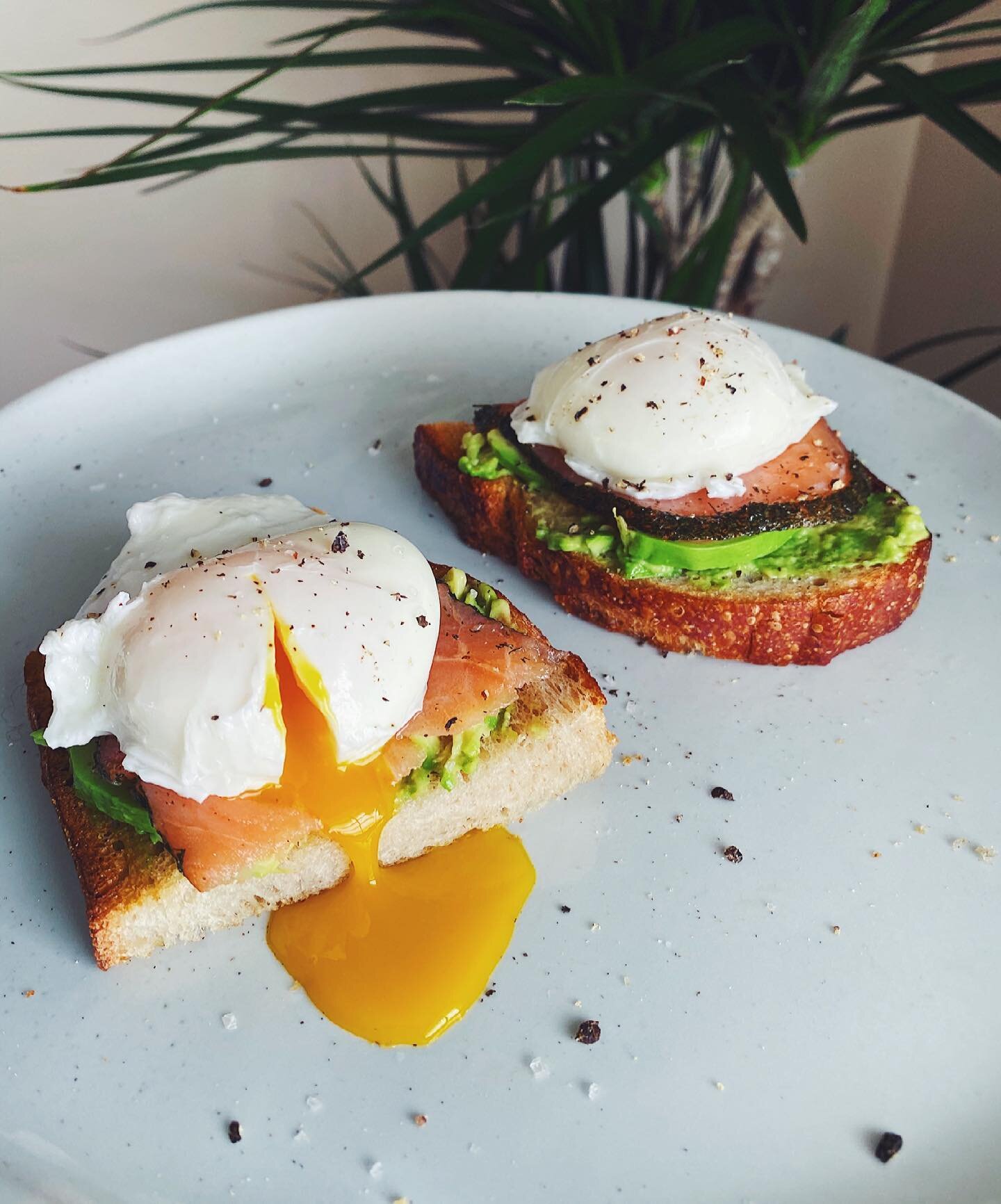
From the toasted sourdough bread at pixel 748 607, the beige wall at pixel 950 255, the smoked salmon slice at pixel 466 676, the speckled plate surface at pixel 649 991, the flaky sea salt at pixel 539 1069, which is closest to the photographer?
the speckled plate surface at pixel 649 991

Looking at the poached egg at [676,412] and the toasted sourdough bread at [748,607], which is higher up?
the poached egg at [676,412]

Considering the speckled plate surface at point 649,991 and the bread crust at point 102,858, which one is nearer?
the speckled plate surface at point 649,991

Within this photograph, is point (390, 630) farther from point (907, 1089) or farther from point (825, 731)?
point (907, 1089)

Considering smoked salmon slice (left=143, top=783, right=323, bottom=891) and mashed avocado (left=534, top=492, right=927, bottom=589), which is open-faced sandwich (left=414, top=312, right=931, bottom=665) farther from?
smoked salmon slice (left=143, top=783, right=323, bottom=891)

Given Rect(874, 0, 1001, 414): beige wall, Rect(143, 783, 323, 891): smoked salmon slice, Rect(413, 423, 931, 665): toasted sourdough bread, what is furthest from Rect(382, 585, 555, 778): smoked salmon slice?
Rect(874, 0, 1001, 414): beige wall

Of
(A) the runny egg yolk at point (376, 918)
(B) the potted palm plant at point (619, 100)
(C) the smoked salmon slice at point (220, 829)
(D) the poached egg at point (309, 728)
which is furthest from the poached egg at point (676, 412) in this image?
(C) the smoked salmon slice at point (220, 829)

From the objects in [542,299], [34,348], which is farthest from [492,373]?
[34,348]

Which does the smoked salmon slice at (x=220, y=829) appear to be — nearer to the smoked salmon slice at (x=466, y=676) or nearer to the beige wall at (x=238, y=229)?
the smoked salmon slice at (x=466, y=676)
